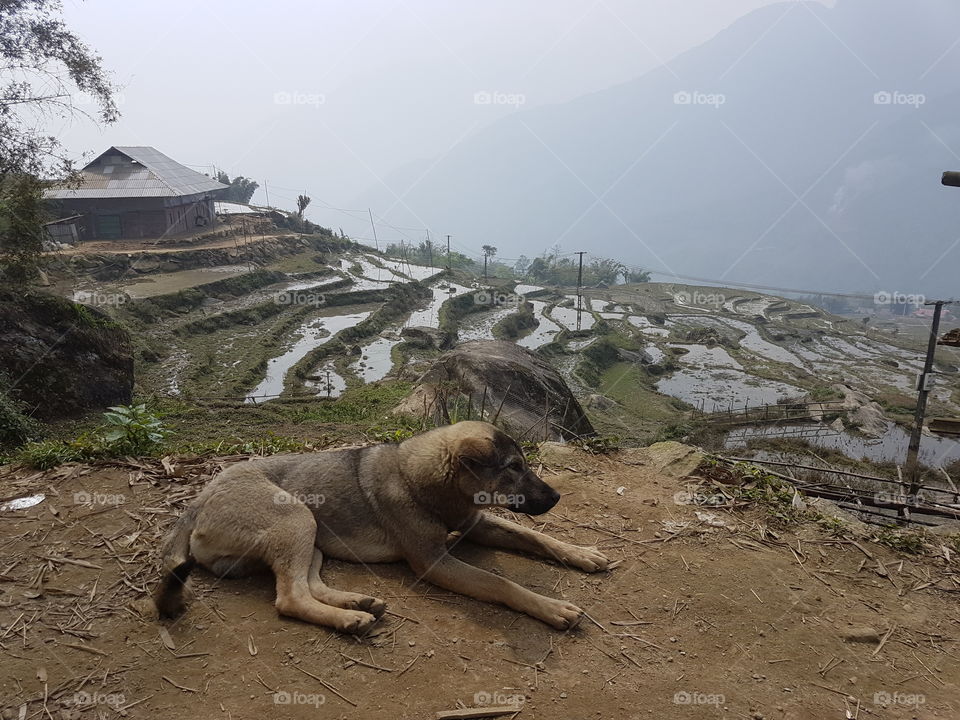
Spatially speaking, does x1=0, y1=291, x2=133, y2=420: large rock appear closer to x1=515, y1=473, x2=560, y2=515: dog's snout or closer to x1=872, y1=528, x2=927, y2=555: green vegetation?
x1=515, y1=473, x2=560, y2=515: dog's snout

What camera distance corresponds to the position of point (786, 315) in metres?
59.5

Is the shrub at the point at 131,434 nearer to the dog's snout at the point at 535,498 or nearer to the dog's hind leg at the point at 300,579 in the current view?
the dog's hind leg at the point at 300,579

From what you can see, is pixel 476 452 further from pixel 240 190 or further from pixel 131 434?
pixel 240 190

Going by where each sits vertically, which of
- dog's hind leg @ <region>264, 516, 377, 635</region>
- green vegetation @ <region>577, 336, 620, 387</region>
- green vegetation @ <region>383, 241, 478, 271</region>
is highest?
green vegetation @ <region>383, 241, 478, 271</region>

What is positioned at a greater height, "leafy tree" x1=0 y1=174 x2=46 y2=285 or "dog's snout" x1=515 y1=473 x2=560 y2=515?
"leafy tree" x1=0 y1=174 x2=46 y2=285

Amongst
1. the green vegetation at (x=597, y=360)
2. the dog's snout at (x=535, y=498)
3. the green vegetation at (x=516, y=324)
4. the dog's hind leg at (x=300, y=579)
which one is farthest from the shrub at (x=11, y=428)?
the green vegetation at (x=516, y=324)

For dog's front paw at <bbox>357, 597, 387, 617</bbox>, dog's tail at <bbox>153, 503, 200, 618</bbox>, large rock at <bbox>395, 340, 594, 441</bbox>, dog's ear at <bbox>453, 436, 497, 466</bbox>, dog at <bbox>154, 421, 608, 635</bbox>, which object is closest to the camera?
dog's tail at <bbox>153, 503, 200, 618</bbox>

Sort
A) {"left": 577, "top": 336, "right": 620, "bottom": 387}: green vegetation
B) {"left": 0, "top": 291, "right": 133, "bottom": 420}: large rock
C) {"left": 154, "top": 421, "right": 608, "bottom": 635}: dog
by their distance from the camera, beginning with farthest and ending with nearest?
1. {"left": 577, "top": 336, "right": 620, "bottom": 387}: green vegetation
2. {"left": 0, "top": 291, "right": 133, "bottom": 420}: large rock
3. {"left": 154, "top": 421, "right": 608, "bottom": 635}: dog

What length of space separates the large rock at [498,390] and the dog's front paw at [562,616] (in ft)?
28.0

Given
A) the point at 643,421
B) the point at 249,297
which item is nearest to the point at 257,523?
the point at 643,421

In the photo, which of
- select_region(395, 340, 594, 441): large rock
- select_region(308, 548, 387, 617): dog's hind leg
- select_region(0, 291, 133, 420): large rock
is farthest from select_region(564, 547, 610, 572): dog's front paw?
select_region(0, 291, 133, 420): large rock

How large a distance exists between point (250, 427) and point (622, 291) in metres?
54.9

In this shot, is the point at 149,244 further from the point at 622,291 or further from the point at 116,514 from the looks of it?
the point at 622,291

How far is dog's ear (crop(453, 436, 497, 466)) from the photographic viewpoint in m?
4.29
